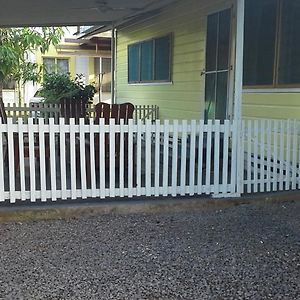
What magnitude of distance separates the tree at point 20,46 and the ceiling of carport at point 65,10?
61.0 inches

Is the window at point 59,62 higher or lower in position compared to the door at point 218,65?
higher

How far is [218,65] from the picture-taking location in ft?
24.9

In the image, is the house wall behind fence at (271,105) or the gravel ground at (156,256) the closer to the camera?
the gravel ground at (156,256)

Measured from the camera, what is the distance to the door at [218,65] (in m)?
7.29

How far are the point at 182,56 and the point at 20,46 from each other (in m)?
6.69

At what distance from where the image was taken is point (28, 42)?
1362 centimetres

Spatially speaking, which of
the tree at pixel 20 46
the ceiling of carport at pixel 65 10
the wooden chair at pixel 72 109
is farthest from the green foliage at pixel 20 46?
the wooden chair at pixel 72 109

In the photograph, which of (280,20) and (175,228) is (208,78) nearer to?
(280,20)

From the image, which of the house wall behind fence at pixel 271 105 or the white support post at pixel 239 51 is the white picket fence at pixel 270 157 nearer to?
the white support post at pixel 239 51

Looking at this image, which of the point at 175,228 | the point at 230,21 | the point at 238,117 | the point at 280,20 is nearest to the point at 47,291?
the point at 175,228

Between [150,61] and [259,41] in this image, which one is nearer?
[259,41]

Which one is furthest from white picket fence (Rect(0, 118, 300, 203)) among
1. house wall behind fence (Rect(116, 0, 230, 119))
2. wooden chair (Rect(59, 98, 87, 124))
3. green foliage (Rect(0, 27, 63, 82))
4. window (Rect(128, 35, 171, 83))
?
green foliage (Rect(0, 27, 63, 82))

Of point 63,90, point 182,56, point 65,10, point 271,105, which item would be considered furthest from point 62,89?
point 271,105

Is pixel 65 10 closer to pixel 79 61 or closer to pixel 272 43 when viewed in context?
pixel 272 43
